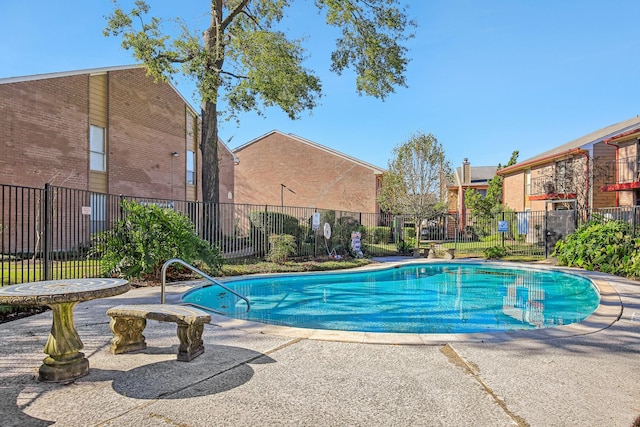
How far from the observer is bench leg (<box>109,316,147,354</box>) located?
4.06 metres

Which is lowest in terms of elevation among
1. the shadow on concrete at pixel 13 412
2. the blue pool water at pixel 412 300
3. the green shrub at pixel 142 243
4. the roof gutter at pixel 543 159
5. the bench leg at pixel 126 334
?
the blue pool water at pixel 412 300

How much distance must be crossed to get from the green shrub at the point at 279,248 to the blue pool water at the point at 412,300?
2345 mm

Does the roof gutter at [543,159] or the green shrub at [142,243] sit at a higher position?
the roof gutter at [543,159]

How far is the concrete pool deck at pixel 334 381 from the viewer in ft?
9.02

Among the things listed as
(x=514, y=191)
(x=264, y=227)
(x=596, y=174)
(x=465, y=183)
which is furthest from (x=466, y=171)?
(x=264, y=227)

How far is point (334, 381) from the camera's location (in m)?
3.38

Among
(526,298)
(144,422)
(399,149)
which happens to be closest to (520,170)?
(399,149)

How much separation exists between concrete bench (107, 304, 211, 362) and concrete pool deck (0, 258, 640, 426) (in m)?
0.12

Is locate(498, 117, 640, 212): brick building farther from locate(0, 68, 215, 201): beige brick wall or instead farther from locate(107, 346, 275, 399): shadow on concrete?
locate(0, 68, 215, 201): beige brick wall

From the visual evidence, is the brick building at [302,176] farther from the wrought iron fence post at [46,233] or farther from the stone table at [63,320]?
the stone table at [63,320]

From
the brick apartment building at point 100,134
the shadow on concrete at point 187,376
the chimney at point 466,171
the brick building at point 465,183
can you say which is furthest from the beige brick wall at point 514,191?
the shadow on concrete at point 187,376

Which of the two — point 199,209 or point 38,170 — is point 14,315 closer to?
point 199,209

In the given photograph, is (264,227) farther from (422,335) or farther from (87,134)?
(422,335)

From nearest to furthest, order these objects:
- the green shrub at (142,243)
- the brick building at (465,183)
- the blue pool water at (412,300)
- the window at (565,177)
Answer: the blue pool water at (412,300)
the green shrub at (142,243)
the window at (565,177)
the brick building at (465,183)
